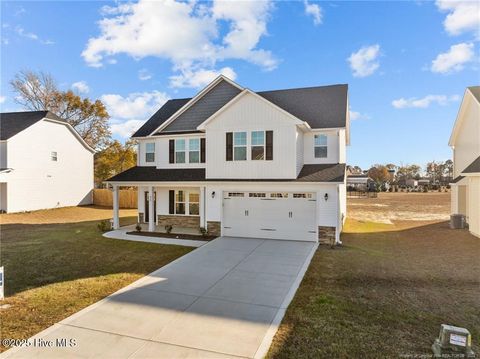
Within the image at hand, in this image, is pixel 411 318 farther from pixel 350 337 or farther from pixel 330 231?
pixel 330 231

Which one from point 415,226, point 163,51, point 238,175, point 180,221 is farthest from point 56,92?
point 415,226

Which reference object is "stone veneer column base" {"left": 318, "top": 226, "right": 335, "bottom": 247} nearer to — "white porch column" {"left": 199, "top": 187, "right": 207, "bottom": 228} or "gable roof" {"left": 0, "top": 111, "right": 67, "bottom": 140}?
"white porch column" {"left": 199, "top": 187, "right": 207, "bottom": 228}

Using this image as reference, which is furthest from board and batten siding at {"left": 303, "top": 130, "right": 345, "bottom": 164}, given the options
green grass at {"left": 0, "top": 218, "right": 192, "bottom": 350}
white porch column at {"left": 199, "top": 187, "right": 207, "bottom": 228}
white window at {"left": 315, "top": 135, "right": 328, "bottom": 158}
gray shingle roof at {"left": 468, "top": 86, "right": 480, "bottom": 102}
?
gray shingle roof at {"left": 468, "top": 86, "right": 480, "bottom": 102}

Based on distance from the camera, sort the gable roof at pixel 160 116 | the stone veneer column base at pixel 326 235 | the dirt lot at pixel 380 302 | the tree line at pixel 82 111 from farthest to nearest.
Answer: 1. the tree line at pixel 82 111
2. the gable roof at pixel 160 116
3. the stone veneer column base at pixel 326 235
4. the dirt lot at pixel 380 302

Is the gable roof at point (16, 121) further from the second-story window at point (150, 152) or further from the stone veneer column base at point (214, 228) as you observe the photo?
the stone veneer column base at point (214, 228)

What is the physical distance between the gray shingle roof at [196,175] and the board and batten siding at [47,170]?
1274 centimetres

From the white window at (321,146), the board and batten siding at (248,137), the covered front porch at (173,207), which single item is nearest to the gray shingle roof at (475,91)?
the white window at (321,146)

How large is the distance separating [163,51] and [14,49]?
9.06m

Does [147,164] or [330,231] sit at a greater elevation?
[147,164]

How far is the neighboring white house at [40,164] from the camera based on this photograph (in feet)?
76.6

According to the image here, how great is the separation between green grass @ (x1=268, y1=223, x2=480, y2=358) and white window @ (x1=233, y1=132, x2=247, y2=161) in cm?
589

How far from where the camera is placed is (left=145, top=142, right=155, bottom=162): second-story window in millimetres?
18797

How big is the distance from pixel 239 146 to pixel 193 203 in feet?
15.9

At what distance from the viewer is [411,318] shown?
19.8ft
